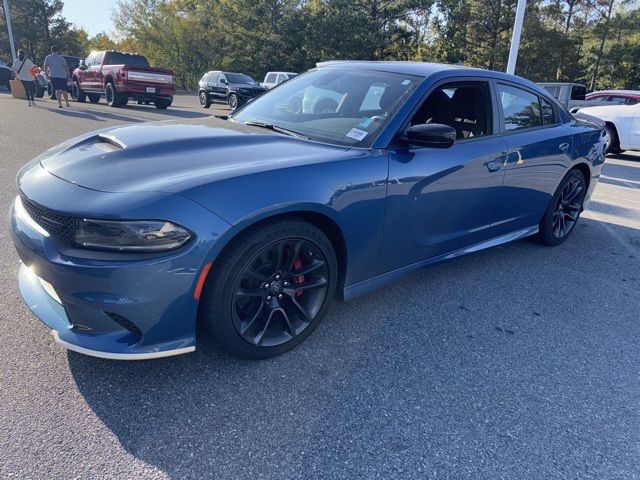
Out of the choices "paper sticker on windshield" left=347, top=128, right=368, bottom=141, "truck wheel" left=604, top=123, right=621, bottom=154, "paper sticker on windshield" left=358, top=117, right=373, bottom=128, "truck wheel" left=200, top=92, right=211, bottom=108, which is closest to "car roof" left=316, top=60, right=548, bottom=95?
"paper sticker on windshield" left=358, top=117, right=373, bottom=128

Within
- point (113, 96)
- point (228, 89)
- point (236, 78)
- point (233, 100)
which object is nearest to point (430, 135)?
point (113, 96)

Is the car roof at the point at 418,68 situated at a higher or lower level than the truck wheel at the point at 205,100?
higher

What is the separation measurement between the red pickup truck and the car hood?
13.6m

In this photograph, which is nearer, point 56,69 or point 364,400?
point 364,400

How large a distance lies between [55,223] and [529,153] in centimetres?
342

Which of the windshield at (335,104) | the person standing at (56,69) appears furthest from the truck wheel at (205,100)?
the windshield at (335,104)

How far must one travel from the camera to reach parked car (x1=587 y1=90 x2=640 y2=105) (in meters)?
12.4

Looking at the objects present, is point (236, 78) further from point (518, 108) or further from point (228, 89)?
point (518, 108)

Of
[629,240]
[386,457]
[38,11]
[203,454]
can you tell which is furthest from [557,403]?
[38,11]

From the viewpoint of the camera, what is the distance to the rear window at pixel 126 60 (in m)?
16.1

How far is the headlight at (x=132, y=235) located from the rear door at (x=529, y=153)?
2.64m

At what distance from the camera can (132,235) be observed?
1.98 m

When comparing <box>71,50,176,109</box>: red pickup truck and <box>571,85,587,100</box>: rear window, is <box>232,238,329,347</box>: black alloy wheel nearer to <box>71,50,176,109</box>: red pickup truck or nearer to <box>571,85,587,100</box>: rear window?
<box>71,50,176,109</box>: red pickup truck

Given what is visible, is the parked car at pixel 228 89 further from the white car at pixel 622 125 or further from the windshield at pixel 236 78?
the white car at pixel 622 125
